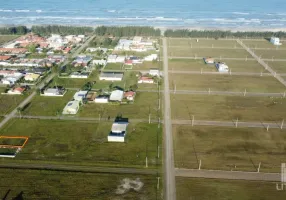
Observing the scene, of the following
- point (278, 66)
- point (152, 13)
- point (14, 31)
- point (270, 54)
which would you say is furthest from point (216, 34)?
point (14, 31)

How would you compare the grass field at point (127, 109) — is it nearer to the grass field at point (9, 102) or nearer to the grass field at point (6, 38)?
the grass field at point (9, 102)

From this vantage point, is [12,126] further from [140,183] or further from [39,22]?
[39,22]

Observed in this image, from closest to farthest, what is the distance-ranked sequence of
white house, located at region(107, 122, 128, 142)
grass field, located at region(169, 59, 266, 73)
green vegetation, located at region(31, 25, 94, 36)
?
white house, located at region(107, 122, 128, 142), grass field, located at region(169, 59, 266, 73), green vegetation, located at region(31, 25, 94, 36)

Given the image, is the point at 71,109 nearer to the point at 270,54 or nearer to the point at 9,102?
the point at 9,102

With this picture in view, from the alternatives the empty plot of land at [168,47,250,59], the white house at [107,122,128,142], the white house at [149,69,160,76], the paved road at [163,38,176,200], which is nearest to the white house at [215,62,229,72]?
the empty plot of land at [168,47,250,59]

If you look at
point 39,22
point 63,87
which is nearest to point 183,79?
point 63,87

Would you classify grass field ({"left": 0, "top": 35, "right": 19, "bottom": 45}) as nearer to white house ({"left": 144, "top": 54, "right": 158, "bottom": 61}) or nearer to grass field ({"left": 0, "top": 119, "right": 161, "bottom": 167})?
white house ({"left": 144, "top": 54, "right": 158, "bottom": 61})

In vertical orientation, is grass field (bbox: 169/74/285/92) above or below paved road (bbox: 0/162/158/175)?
above
